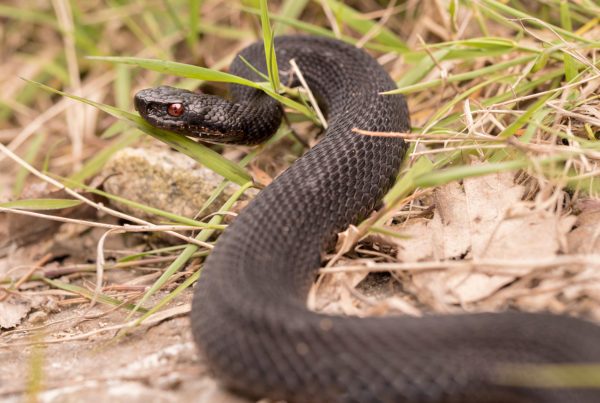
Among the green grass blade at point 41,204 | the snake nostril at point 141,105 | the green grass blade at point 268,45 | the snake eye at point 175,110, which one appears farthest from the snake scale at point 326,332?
the green grass blade at point 41,204

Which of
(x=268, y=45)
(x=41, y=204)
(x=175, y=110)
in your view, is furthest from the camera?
(x=175, y=110)

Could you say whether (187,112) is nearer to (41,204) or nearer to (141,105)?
(141,105)

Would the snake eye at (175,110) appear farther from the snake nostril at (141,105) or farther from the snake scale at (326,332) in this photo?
the snake scale at (326,332)

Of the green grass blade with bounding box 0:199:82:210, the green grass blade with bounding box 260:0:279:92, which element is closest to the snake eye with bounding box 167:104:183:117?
the green grass blade with bounding box 260:0:279:92

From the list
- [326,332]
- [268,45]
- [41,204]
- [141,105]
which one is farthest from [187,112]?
[326,332]

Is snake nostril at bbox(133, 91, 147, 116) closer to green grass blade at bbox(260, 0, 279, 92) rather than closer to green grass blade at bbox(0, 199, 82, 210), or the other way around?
green grass blade at bbox(0, 199, 82, 210)

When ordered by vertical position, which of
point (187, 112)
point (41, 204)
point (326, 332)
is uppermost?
point (187, 112)

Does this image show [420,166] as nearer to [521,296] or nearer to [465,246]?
[465,246]
